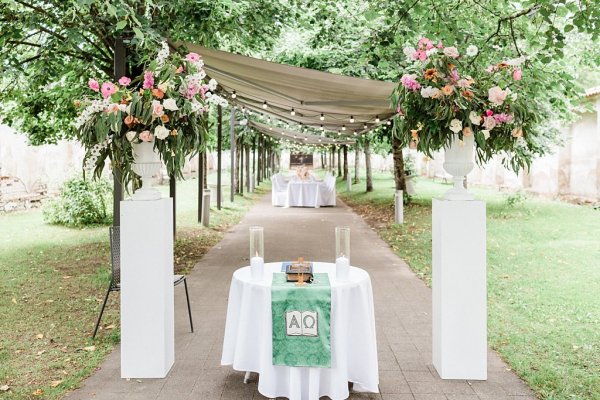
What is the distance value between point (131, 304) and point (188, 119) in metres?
1.32

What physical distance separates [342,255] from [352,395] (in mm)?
861

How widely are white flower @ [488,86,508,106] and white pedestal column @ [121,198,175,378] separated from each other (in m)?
2.29

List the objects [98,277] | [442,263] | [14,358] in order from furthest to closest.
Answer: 1. [98,277]
2. [14,358]
3. [442,263]

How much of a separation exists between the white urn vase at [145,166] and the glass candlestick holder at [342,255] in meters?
1.31

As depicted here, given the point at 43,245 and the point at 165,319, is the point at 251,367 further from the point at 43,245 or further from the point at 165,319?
the point at 43,245

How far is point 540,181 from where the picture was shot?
1788 centimetres

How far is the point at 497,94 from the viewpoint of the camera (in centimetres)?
Result: 336

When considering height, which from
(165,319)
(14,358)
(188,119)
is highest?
(188,119)

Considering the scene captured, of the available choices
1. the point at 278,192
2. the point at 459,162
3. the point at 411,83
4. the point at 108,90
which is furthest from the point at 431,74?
the point at 278,192

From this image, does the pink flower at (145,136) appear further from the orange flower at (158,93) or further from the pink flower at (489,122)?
the pink flower at (489,122)

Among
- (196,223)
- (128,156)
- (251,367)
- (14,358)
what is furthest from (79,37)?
(196,223)

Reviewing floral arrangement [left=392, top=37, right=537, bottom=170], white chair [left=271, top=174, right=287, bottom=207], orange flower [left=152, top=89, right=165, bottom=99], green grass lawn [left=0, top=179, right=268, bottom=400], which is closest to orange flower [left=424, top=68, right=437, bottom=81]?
floral arrangement [left=392, top=37, right=537, bottom=170]

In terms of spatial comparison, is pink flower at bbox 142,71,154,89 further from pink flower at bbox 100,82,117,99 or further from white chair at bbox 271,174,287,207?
white chair at bbox 271,174,287,207

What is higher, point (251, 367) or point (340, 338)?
point (340, 338)
